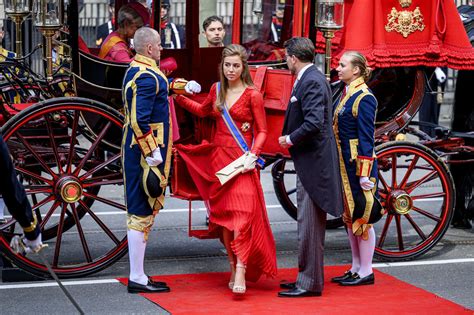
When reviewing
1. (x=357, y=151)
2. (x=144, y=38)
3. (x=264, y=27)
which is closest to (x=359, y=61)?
(x=357, y=151)

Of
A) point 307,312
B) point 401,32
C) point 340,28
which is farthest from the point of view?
point 401,32

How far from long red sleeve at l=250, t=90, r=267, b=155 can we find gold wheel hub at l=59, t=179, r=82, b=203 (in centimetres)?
130

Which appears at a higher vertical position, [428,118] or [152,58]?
[152,58]

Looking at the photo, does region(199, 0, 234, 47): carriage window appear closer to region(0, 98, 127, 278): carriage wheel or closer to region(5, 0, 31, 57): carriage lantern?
region(0, 98, 127, 278): carriage wheel

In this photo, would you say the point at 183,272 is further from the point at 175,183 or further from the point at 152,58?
the point at 152,58

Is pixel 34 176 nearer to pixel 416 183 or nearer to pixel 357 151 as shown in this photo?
pixel 357 151

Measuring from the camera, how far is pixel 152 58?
7.71 metres

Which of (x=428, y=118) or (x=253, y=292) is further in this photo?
(x=428, y=118)

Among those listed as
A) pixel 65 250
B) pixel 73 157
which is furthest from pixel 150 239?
pixel 73 157

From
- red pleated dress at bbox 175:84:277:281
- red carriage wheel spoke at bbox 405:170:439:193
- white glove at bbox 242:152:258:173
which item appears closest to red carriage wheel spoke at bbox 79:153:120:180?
red pleated dress at bbox 175:84:277:281

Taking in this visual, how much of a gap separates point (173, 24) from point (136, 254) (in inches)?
70.7

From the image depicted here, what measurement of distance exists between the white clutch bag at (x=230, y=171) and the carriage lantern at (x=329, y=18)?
1.11 metres

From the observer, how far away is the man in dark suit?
7.70m

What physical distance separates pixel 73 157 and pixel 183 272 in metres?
1.20
